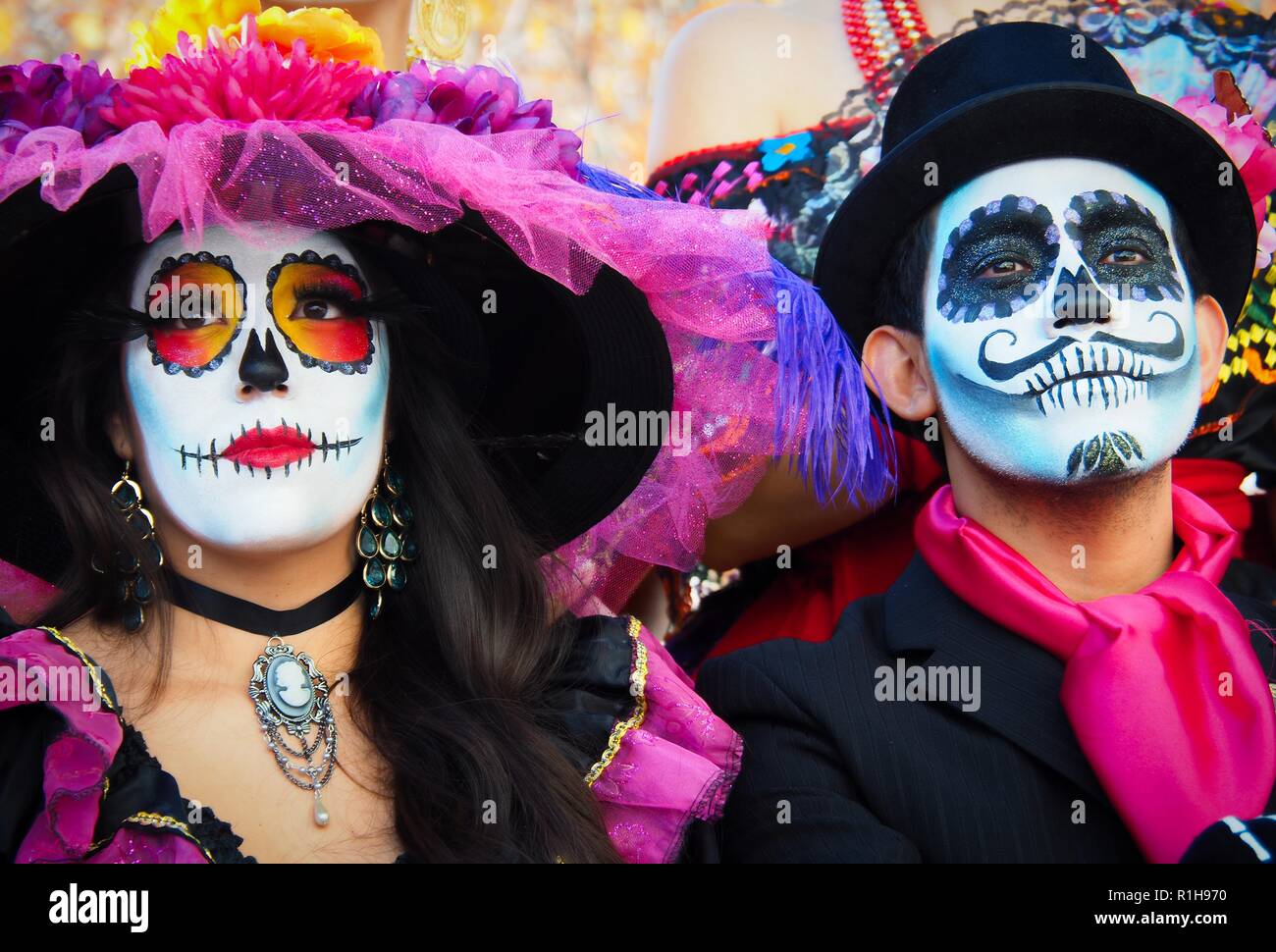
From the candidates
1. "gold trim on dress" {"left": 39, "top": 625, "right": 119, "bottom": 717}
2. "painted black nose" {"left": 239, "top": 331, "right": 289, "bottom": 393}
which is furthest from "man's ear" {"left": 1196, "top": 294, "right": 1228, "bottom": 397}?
"gold trim on dress" {"left": 39, "top": 625, "right": 119, "bottom": 717}

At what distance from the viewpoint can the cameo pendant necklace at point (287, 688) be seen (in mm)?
1937

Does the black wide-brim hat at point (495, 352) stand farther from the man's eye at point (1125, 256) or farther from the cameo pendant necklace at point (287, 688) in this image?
the man's eye at point (1125, 256)

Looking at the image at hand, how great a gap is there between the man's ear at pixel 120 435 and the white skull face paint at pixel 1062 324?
1129 mm

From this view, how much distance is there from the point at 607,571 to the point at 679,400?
34 cm

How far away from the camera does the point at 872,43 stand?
10.1 feet

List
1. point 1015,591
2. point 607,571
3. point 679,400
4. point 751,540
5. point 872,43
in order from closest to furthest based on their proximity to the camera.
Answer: point 1015,591 → point 679,400 → point 607,571 → point 751,540 → point 872,43

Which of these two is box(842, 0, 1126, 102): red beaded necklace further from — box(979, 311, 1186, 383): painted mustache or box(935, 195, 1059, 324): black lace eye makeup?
box(979, 311, 1186, 383): painted mustache

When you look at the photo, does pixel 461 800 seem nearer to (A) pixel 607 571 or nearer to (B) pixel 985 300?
(A) pixel 607 571

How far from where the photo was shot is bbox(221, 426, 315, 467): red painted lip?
1.92 m

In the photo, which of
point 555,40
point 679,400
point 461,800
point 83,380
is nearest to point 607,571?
point 679,400

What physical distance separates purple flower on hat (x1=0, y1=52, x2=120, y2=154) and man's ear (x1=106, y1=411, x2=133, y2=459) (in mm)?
370

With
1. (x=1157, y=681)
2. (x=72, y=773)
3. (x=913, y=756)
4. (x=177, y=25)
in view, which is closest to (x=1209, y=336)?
(x=1157, y=681)

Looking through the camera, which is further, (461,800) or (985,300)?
(985,300)

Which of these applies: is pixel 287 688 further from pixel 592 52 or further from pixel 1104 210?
pixel 592 52
